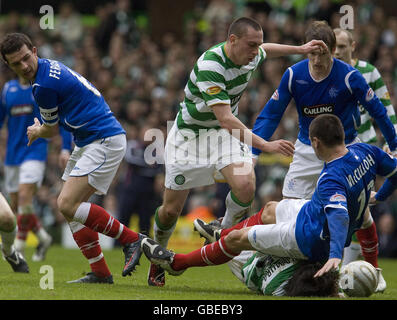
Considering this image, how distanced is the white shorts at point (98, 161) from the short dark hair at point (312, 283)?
203 cm

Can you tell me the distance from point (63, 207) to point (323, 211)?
2356 millimetres

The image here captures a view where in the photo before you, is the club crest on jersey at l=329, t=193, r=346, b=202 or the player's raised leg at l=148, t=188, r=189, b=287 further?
the player's raised leg at l=148, t=188, r=189, b=287

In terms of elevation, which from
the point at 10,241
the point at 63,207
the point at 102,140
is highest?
the point at 102,140

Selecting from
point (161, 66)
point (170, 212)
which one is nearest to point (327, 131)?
point (170, 212)

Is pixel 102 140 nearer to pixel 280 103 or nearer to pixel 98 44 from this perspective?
pixel 280 103

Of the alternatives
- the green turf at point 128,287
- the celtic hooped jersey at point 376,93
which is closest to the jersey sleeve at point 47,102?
the green turf at point 128,287

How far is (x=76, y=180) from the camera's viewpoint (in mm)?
7086


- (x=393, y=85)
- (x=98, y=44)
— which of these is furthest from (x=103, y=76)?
(x=393, y=85)

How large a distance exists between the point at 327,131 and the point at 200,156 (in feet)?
5.89

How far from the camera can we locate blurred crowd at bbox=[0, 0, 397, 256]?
14219mm

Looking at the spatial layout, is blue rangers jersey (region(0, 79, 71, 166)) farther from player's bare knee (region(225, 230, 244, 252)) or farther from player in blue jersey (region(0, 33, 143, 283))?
player's bare knee (region(225, 230, 244, 252))

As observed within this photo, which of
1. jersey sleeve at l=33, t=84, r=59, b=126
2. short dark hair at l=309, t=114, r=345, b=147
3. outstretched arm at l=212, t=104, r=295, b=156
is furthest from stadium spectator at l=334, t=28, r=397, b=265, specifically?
jersey sleeve at l=33, t=84, r=59, b=126

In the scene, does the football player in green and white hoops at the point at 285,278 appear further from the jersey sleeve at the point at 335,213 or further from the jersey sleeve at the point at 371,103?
the jersey sleeve at the point at 371,103

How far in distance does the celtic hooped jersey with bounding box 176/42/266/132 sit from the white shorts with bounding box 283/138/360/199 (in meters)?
0.81
